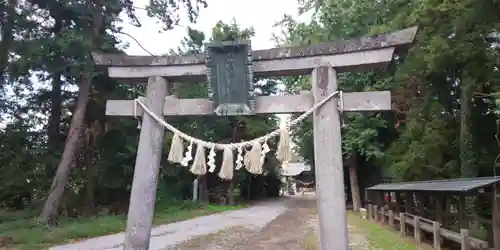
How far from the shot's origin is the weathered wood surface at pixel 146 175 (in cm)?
521

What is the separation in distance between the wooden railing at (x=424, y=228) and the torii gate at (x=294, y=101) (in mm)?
4545

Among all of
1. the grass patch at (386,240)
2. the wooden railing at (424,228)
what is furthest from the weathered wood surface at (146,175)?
the grass patch at (386,240)

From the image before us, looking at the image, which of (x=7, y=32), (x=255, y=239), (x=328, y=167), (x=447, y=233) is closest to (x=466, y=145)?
(x=447, y=233)

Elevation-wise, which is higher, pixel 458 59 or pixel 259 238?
pixel 458 59

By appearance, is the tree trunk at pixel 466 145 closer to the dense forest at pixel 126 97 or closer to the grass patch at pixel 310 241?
the dense forest at pixel 126 97

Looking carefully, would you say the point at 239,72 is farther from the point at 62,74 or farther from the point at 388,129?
the point at 388,129

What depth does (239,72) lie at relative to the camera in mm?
5348

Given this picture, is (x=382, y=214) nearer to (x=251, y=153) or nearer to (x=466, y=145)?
(x=466, y=145)

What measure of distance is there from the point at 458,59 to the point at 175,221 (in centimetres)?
1150

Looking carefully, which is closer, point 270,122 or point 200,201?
point 200,201

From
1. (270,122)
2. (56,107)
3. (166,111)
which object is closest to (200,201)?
(270,122)

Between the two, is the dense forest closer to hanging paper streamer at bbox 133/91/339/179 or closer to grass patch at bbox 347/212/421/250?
grass patch at bbox 347/212/421/250

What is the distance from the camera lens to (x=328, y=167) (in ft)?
15.8

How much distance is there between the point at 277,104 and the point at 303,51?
0.73 metres
